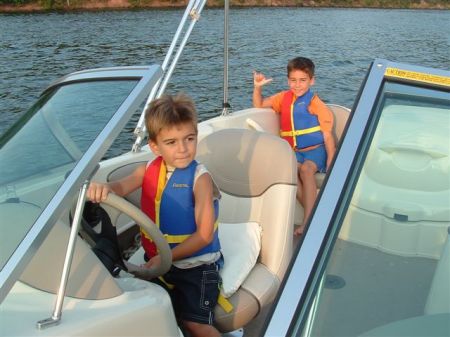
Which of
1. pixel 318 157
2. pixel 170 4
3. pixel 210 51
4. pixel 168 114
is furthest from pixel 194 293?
pixel 170 4

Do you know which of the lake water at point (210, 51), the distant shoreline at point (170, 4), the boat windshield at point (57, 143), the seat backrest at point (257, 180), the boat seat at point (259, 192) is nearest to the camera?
the boat windshield at point (57, 143)

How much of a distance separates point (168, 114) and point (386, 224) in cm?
82

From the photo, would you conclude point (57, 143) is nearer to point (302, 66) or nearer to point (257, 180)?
point (257, 180)

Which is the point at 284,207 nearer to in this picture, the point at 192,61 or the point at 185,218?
the point at 185,218

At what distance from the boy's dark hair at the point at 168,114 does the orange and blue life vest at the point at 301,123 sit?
6.22 feet

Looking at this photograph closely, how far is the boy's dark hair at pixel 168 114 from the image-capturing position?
169cm

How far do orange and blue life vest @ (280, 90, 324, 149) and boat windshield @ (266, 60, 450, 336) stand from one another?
230 centimetres

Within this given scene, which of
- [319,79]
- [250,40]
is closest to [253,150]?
[319,79]

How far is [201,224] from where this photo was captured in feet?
5.80

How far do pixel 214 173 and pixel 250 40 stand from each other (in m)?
17.6

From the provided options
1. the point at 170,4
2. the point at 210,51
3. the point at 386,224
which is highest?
the point at 386,224

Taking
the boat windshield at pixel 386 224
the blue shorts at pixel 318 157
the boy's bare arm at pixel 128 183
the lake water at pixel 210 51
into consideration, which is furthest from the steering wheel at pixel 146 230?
the lake water at pixel 210 51

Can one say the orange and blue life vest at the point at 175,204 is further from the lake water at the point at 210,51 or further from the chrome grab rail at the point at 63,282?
the lake water at the point at 210,51

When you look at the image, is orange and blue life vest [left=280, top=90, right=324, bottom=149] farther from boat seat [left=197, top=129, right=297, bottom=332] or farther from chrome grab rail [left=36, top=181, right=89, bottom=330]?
chrome grab rail [left=36, top=181, right=89, bottom=330]
